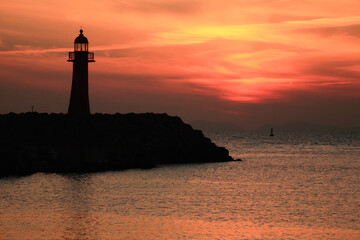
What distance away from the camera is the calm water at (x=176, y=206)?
21031 mm

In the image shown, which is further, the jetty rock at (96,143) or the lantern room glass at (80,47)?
the lantern room glass at (80,47)

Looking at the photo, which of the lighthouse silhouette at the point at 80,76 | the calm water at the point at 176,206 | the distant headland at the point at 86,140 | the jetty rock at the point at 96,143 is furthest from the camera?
the lighthouse silhouette at the point at 80,76

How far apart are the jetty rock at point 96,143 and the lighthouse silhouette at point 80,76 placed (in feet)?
4.38

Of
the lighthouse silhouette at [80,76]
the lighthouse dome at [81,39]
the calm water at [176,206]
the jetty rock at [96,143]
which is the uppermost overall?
the lighthouse dome at [81,39]

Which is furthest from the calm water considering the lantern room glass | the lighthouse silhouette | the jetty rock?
the lantern room glass

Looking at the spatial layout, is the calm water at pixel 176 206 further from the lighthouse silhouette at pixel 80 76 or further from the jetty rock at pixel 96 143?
the lighthouse silhouette at pixel 80 76

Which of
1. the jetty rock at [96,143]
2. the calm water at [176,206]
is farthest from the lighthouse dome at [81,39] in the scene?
the calm water at [176,206]

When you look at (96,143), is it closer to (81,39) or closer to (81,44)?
(81,44)

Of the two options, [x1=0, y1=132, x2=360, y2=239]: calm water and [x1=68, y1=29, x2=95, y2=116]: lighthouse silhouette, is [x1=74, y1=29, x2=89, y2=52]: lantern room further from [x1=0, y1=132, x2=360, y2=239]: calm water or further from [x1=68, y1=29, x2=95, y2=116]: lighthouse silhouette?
[x1=0, y1=132, x2=360, y2=239]: calm water

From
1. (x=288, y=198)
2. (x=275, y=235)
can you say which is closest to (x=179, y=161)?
(x=288, y=198)

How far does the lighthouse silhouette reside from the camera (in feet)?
161

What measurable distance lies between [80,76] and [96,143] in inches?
319

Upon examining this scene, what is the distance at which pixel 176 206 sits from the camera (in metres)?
27.5

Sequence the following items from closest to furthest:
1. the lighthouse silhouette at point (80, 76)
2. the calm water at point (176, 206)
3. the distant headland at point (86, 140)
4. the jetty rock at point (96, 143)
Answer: the calm water at point (176, 206) → the jetty rock at point (96, 143) → the distant headland at point (86, 140) → the lighthouse silhouette at point (80, 76)
